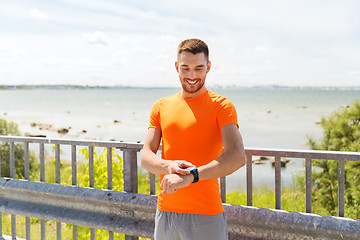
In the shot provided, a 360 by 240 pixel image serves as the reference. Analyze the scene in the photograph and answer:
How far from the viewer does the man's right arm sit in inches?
95.3

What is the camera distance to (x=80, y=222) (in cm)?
383

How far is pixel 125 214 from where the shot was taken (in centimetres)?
366

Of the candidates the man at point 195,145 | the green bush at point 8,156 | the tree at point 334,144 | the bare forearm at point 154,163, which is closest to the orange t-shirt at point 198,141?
the man at point 195,145

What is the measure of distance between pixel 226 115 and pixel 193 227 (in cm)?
77

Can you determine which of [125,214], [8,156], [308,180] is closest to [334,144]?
[308,180]

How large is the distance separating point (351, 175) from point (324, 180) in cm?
67

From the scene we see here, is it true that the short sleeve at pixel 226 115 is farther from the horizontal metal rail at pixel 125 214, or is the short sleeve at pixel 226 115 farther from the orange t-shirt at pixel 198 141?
the horizontal metal rail at pixel 125 214

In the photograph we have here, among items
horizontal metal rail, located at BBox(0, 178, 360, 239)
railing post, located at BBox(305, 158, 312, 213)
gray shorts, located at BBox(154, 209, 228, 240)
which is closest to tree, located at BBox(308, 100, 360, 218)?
railing post, located at BBox(305, 158, 312, 213)

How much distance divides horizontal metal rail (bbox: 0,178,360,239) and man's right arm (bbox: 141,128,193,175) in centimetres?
90

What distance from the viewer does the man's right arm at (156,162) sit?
2420mm
